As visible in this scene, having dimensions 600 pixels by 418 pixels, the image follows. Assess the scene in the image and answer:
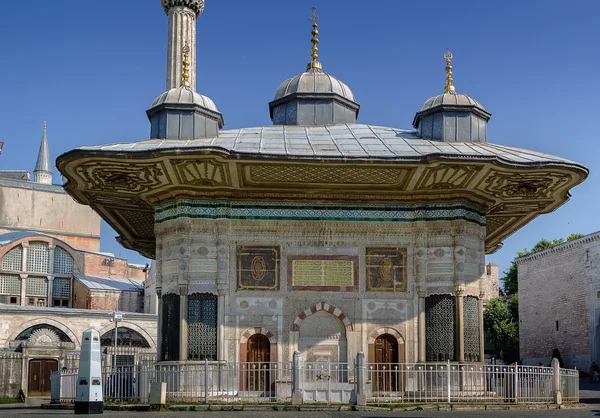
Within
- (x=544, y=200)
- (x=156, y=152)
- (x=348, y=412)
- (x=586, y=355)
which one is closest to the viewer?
(x=348, y=412)

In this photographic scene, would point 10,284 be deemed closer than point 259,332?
No

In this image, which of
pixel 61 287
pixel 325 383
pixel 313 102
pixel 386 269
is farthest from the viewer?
pixel 61 287

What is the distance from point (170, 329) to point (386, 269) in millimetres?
5206

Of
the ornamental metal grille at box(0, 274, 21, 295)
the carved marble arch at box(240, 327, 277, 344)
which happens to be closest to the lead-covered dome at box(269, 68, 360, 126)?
the carved marble arch at box(240, 327, 277, 344)

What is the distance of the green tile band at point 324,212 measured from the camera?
20.0 m

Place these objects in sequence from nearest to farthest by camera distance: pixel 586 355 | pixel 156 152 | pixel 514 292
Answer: pixel 156 152, pixel 586 355, pixel 514 292

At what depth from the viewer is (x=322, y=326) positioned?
784 inches

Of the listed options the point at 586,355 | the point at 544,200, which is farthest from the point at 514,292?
the point at 544,200

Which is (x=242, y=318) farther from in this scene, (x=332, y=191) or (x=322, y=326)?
(x=332, y=191)

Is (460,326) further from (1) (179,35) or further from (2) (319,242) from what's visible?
(1) (179,35)

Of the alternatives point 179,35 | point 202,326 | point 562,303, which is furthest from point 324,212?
point 562,303

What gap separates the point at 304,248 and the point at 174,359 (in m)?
3.93

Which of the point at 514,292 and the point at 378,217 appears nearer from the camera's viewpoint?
the point at 378,217

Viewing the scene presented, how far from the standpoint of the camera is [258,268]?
19.9m
